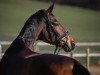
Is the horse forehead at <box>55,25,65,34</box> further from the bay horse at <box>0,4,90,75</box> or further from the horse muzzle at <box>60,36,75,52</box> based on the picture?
the horse muzzle at <box>60,36,75,52</box>

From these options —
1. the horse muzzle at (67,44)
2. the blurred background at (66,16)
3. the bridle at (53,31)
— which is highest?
the bridle at (53,31)

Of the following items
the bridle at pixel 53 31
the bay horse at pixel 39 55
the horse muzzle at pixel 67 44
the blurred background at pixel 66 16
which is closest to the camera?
the bay horse at pixel 39 55

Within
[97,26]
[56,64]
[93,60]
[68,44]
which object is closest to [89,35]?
[97,26]

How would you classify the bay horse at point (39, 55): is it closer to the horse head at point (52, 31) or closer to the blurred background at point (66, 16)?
the horse head at point (52, 31)

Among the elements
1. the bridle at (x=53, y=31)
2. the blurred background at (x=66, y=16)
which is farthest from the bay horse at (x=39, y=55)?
the blurred background at (x=66, y=16)

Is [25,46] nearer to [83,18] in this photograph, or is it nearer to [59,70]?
[59,70]

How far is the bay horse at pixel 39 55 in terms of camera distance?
5.04 metres

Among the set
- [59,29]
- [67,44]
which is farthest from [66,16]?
[59,29]

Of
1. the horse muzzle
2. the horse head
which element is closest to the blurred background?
the horse muzzle

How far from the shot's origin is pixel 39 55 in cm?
536

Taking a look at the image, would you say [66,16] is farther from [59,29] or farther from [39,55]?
[39,55]

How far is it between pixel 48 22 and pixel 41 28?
13cm

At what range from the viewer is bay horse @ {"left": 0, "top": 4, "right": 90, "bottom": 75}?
504 centimetres

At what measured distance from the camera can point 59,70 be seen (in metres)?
5.00
